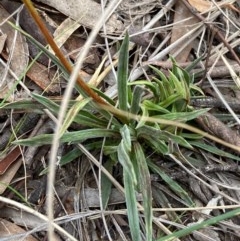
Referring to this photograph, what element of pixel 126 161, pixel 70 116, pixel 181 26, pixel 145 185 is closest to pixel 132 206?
pixel 145 185

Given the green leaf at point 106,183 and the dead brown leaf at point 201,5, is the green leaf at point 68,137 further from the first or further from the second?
the dead brown leaf at point 201,5

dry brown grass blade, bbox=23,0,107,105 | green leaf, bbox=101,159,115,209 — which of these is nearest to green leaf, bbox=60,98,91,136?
dry brown grass blade, bbox=23,0,107,105

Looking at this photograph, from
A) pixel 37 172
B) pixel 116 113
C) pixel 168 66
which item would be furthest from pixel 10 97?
pixel 168 66

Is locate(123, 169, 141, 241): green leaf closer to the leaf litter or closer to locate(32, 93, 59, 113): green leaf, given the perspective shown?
the leaf litter

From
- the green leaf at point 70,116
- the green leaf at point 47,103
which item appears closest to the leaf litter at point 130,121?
the green leaf at point 47,103

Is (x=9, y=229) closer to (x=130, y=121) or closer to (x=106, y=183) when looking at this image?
(x=106, y=183)

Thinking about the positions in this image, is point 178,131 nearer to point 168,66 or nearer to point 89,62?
point 168,66

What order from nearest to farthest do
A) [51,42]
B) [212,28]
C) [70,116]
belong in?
[51,42]
[70,116]
[212,28]
